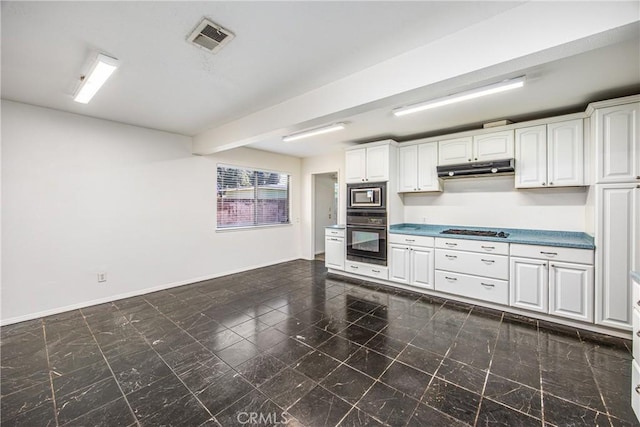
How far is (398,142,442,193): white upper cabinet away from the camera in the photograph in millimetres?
4059

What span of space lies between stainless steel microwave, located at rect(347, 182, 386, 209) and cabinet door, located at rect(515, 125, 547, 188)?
72.1 inches

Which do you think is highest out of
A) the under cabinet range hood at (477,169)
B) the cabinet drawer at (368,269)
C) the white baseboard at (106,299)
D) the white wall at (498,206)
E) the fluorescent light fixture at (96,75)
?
the fluorescent light fixture at (96,75)

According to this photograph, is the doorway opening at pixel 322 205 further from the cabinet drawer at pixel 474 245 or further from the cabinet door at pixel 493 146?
the cabinet door at pixel 493 146

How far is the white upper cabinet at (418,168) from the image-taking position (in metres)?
4.06

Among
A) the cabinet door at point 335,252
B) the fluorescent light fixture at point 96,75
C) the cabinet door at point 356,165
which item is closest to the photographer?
the fluorescent light fixture at point 96,75

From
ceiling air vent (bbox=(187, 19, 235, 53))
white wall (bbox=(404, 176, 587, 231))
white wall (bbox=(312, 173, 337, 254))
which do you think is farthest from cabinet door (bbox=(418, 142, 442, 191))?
ceiling air vent (bbox=(187, 19, 235, 53))

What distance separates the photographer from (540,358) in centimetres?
224

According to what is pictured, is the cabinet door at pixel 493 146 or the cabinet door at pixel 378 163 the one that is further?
the cabinet door at pixel 378 163

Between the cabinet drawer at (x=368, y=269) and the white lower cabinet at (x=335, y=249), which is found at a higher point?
the white lower cabinet at (x=335, y=249)

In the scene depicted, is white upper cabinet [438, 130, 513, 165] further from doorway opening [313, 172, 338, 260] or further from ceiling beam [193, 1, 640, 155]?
doorway opening [313, 172, 338, 260]

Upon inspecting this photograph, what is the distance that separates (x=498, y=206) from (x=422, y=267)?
4.73 ft

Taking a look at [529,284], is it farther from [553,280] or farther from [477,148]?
[477,148]

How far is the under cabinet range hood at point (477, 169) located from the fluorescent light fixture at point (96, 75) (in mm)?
3992

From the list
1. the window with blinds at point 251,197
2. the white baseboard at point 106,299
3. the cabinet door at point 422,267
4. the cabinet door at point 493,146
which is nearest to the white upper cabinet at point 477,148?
the cabinet door at point 493,146
